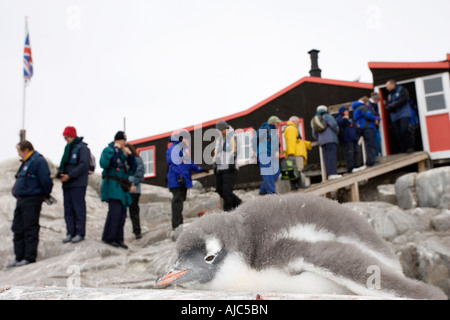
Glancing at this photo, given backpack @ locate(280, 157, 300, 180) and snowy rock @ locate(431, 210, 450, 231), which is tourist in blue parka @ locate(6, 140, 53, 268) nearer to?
backpack @ locate(280, 157, 300, 180)

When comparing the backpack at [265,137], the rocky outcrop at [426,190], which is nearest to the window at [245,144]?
the rocky outcrop at [426,190]

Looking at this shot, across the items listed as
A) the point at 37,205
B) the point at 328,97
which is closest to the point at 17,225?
the point at 37,205

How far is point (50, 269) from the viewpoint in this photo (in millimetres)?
6562

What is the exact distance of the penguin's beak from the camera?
1729 mm

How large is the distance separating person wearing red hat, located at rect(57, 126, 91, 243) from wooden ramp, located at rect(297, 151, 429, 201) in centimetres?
472

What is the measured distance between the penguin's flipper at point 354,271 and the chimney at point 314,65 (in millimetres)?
17970

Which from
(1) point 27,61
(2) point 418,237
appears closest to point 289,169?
(2) point 418,237

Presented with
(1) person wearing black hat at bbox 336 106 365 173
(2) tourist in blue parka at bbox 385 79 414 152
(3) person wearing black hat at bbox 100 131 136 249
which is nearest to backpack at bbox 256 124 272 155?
(3) person wearing black hat at bbox 100 131 136 249

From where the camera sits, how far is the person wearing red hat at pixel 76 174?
7570 mm

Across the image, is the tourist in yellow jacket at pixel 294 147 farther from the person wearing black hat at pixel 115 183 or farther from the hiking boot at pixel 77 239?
the hiking boot at pixel 77 239

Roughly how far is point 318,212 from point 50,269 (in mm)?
6003

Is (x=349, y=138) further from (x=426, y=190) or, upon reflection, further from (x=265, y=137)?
(x=265, y=137)

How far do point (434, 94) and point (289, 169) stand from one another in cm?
723

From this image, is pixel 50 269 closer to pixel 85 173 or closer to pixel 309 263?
pixel 85 173
